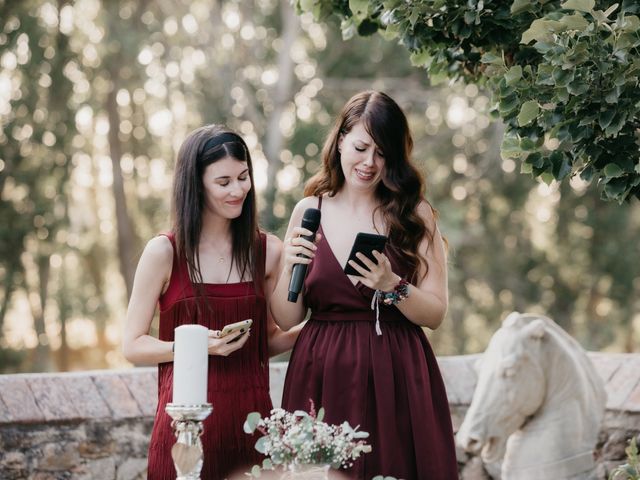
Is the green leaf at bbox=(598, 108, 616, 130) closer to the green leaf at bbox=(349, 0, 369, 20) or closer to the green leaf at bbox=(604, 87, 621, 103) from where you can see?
the green leaf at bbox=(604, 87, 621, 103)

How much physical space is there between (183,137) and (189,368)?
13935 millimetres

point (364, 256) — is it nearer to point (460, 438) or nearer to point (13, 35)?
point (460, 438)

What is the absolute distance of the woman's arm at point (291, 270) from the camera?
2992mm

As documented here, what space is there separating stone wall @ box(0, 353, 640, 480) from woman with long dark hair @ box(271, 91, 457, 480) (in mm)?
1362

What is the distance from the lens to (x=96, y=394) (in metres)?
4.39

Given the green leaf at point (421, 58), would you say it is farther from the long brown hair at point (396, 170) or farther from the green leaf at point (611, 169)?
the green leaf at point (611, 169)

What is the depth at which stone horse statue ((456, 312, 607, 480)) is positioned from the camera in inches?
158

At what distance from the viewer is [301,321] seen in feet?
11.1

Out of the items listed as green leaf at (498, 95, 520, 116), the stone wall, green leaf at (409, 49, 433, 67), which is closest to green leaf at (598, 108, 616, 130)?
green leaf at (498, 95, 520, 116)

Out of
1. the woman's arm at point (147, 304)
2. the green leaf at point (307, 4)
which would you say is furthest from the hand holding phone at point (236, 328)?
the green leaf at point (307, 4)

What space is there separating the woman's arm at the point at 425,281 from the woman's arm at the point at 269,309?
406mm

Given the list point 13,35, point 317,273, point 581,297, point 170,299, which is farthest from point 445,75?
point 581,297

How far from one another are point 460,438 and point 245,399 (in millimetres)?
1276

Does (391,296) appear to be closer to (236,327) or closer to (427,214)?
(427,214)
